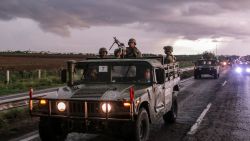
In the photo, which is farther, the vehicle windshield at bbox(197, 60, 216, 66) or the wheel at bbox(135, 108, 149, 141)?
the vehicle windshield at bbox(197, 60, 216, 66)

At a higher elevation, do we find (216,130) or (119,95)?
(119,95)

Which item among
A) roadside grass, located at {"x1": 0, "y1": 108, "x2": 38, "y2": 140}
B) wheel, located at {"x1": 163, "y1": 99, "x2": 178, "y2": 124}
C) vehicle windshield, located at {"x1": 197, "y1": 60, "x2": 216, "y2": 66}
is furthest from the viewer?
vehicle windshield, located at {"x1": 197, "y1": 60, "x2": 216, "y2": 66}

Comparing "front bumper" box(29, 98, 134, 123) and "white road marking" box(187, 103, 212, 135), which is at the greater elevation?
"front bumper" box(29, 98, 134, 123)

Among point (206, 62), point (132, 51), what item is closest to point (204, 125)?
point (132, 51)

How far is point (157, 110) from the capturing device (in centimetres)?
842

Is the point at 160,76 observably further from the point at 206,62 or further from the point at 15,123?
the point at 206,62

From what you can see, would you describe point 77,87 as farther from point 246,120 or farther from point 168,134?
point 246,120

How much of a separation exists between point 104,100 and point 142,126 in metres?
1.07

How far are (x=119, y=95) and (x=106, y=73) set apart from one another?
1353 millimetres

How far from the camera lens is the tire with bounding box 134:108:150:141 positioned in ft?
23.0

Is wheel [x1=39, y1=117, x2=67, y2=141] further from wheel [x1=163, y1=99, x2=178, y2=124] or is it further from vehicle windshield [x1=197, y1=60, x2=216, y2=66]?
vehicle windshield [x1=197, y1=60, x2=216, y2=66]

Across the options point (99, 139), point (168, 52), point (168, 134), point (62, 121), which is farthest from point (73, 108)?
point (168, 52)

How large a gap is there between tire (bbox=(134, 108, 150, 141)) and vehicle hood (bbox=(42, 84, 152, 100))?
375mm

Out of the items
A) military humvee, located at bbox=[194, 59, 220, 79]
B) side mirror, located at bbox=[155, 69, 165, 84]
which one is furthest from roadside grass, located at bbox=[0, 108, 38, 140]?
military humvee, located at bbox=[194, 59, 220, 79]
